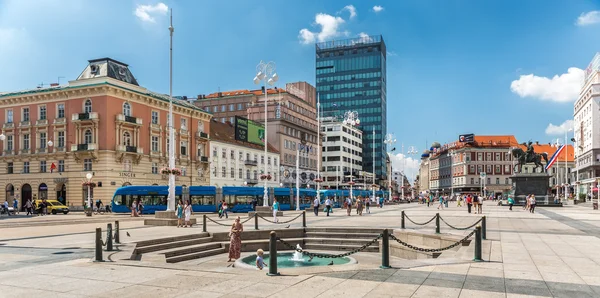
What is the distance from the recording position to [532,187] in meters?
56.1

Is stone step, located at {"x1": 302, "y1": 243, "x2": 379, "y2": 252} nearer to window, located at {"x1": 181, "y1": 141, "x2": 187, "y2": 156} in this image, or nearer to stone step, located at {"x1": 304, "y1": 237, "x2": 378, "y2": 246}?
stone step, located at {"x1": 304, "y1": 237, "x2": 378, "y2": 246}

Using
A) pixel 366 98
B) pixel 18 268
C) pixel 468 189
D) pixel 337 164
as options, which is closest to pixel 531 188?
pixel 18 268

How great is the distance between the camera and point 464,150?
13025 cm

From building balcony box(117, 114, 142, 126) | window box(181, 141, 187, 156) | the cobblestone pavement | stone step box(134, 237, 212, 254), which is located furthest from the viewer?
window box(181, 141, 187, 156)

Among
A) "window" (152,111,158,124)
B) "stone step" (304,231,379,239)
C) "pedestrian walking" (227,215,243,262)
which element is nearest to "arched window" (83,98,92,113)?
"window" (152,111,158,124)

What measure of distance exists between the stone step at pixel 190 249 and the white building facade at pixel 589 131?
75570 millimetres

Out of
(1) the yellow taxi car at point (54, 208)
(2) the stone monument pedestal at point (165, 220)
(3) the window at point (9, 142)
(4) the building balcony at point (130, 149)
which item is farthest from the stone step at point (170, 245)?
(3) the window at point (9, 142)

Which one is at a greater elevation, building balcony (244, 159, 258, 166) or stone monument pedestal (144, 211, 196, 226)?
building balcony (244, 159, 258, 166)

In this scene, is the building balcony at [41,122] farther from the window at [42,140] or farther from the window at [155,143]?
the window at [155,143]

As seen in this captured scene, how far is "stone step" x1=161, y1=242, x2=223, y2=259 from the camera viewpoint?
1688 centimetres

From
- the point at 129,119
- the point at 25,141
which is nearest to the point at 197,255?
the point at 129,119

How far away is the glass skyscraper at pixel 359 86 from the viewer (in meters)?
151

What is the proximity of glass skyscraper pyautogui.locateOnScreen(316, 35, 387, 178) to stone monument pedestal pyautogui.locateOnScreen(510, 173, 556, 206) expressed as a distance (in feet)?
312

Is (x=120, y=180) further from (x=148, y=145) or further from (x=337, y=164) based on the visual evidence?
(x=337, y=164)
